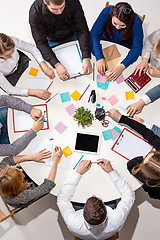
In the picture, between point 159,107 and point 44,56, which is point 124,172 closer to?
point 159,107

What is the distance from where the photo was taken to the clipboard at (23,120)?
204 cm

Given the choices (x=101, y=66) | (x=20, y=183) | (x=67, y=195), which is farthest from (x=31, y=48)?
(x=67, y=195)

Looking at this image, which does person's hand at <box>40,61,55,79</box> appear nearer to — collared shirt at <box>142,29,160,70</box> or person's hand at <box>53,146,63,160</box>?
person's hand at <box>53,146,63,160</box>

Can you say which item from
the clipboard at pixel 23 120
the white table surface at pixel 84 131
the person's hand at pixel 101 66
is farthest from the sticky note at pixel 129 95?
the clipboard at pixel 23 120

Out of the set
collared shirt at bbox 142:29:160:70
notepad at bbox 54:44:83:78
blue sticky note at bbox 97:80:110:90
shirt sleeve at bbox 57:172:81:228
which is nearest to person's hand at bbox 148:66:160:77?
collared shirt at bbox 142:29:160:70

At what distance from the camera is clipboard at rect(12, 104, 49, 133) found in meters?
2.04

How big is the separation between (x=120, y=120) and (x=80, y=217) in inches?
33.8

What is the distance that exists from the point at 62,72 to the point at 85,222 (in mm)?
1273

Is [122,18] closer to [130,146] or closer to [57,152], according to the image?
[130,146]

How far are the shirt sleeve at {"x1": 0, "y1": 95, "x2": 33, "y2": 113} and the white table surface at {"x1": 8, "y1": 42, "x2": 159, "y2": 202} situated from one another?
0.07 meters

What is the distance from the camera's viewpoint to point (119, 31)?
228 centimetres

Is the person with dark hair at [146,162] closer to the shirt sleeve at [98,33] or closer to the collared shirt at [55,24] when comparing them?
the shirt sleeve at [98,33]

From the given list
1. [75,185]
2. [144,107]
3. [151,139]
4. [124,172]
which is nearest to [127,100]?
[144,107]

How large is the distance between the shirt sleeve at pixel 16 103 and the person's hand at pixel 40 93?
0.35 feet
